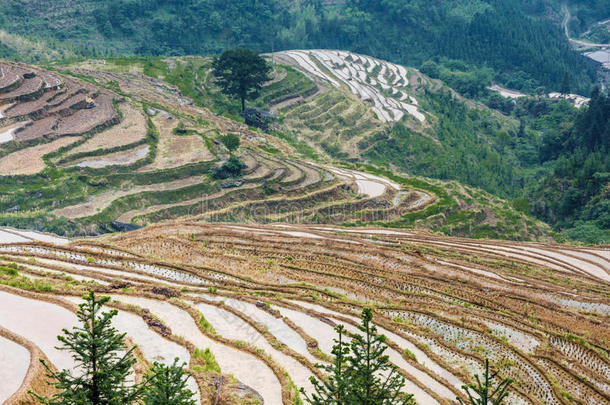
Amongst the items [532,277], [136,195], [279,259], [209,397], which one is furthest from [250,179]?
[209,397]

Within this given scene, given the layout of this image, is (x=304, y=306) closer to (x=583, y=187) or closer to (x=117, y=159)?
(x=117, y=159)

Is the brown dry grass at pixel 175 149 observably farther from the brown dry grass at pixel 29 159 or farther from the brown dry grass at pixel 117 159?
the brown dry grass at pixel 29 159

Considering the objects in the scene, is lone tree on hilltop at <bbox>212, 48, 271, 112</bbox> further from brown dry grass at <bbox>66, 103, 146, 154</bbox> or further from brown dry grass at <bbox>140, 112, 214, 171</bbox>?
brown dry grass at <bbox>66, 103, 146, 154</bbox>

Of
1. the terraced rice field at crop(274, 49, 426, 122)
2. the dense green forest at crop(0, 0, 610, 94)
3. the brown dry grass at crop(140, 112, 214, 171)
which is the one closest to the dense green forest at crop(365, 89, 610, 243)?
the terraced rice field at crop(274, 49, 426, 122)

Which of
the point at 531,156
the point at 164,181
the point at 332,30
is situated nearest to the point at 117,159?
the point at 164,181

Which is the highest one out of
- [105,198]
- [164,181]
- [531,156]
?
[164,181]
